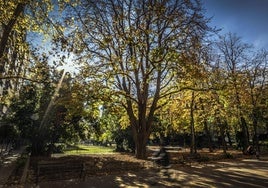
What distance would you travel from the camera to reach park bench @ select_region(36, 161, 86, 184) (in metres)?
10.4

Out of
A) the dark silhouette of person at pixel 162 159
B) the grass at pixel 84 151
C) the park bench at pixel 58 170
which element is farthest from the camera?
the grass at pixel 84 151

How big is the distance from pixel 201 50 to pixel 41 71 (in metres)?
11.3

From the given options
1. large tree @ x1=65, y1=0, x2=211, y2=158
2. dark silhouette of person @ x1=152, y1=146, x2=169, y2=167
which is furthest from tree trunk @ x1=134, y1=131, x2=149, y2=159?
dark silhouette of person @ x1=152, y1=146, x2=169, y2=167

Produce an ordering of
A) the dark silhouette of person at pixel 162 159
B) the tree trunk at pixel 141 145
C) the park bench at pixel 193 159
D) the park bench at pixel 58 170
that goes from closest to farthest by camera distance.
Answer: the park bench at pixel 58 170 < the dark silhouette of person at pixel 162 159 < the park bench at pixel 193 159 < the tree trunk at pixel 141 145

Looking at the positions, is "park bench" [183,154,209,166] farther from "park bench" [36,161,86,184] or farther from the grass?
the grass

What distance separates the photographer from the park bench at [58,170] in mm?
10391

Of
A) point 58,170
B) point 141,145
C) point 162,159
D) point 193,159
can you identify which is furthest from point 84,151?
point 162,159

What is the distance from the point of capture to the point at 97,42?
66.9 ft

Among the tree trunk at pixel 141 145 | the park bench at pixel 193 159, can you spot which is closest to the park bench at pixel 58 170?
the tree trunk at pixel 141 145

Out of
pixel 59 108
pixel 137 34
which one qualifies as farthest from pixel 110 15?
pixel 59 108

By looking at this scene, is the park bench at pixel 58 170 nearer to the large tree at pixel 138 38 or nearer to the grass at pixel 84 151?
the large tree at pixel 138 38

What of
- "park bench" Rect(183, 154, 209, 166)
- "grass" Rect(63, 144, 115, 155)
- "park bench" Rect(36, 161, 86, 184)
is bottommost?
"park bench" Rect(36, 161, 86, 184)

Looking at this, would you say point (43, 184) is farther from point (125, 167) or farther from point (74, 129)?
point (74, 129)

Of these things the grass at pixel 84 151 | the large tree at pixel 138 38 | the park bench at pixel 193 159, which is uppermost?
the large tree at pixel 138 38
